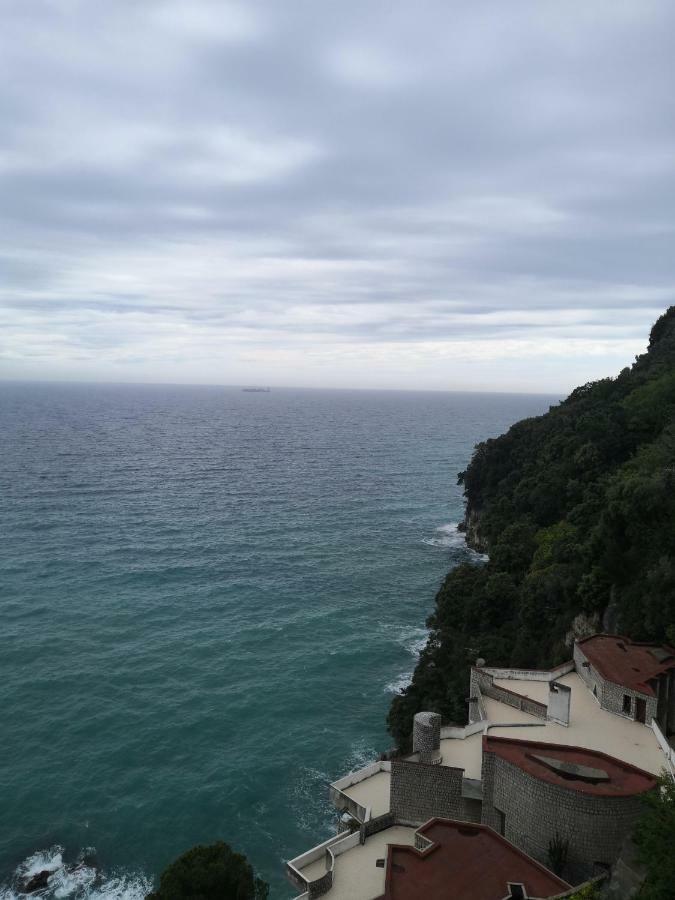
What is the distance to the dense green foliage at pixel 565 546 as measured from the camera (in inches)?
1304

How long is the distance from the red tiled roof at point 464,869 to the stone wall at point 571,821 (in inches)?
53.1

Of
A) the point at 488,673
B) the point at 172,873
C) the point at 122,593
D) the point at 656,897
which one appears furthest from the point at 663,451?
the point at 122,593

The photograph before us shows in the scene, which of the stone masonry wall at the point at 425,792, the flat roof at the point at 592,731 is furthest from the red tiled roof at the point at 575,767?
the stone masonry wall at the point at 425,792

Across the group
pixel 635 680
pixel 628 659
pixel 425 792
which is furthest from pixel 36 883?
pixel 628 659

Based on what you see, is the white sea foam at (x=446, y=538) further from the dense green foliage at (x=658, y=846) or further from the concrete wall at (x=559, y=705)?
the dense green foliage at (x=658, y=846)

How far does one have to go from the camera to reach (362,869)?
2131cm

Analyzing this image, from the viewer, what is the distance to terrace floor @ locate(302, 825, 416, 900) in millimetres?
20234

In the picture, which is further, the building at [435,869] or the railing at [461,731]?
the railing at [461,731]

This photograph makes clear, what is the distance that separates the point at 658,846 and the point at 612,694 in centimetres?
1135

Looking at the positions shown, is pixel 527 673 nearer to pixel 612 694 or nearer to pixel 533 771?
pixel 612 694

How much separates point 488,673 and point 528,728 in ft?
14.6

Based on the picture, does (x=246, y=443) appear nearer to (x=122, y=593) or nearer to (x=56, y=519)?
(x=56, y=519)

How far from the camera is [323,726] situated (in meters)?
37.1

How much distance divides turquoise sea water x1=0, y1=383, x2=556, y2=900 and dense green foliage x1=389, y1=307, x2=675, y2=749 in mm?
4831
